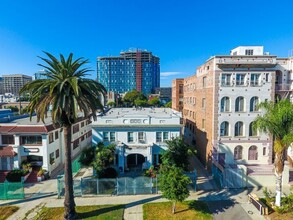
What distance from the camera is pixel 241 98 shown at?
24.8 m

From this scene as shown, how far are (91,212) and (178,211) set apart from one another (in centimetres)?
759

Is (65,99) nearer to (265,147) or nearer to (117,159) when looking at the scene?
(117,159)

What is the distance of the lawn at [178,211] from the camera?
15805 millimetres

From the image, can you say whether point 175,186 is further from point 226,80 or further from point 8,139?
point 8,139

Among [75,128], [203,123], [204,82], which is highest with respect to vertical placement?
[204,82]

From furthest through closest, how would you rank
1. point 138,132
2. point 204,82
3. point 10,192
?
point 204,82, point 138,132, point 10,192

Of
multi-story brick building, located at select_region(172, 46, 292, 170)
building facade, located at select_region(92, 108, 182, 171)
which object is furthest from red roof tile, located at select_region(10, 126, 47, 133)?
multi-story brick building, located at select_region(172, 46, 292, 170)

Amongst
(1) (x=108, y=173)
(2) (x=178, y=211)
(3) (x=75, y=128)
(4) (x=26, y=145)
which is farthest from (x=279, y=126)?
(3) (x=75, y=128)

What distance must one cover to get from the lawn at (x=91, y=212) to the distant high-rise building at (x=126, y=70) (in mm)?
156511

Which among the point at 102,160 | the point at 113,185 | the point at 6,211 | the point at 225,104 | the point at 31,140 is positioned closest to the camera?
the point at 6,211

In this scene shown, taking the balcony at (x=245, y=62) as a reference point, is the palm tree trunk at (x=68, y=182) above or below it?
below

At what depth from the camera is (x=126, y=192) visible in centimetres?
1962

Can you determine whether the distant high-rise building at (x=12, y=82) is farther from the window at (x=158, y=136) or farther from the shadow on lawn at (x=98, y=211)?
the shadow on lawn at (x=98, y=211)

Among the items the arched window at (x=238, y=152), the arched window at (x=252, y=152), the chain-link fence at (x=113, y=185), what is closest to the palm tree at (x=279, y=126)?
the arched window at (x=238, y=152)
